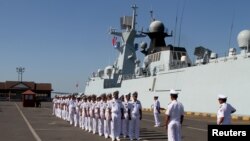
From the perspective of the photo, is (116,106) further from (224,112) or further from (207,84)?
(207,84)

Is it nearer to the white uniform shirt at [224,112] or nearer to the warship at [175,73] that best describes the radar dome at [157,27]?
the warship at [175,73]

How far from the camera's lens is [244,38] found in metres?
27.3

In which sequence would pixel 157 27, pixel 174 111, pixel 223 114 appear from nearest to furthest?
pixel 174 111, pixel 223 114, pixel 157 27

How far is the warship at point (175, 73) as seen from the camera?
26009mm

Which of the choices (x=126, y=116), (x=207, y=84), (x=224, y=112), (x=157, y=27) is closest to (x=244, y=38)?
(x=207, y=84)

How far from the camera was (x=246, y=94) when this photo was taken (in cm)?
2461

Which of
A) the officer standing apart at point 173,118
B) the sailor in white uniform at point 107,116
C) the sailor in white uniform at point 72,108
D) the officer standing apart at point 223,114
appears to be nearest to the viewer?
the officer standing apart at point 173,118

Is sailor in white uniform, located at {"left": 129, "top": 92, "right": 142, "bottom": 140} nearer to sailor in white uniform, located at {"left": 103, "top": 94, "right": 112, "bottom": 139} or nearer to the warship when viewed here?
sailor in white uniform, located at {"left": 103, "top": 94, "right": 112, "bottom": 139}

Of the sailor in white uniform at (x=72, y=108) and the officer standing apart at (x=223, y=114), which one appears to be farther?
the sailor in white uniform at (x=72, y=108)

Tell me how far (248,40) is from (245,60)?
2.61 metres

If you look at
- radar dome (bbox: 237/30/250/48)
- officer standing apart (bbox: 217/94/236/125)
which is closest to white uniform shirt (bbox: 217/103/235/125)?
officer standing apart (bbox: 217/94/236/125)

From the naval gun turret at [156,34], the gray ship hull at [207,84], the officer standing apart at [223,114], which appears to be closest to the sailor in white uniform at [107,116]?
the officer standing apart at [223,114]

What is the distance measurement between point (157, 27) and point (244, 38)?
67.9 feet

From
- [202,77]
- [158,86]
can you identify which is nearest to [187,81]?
[202,77]
